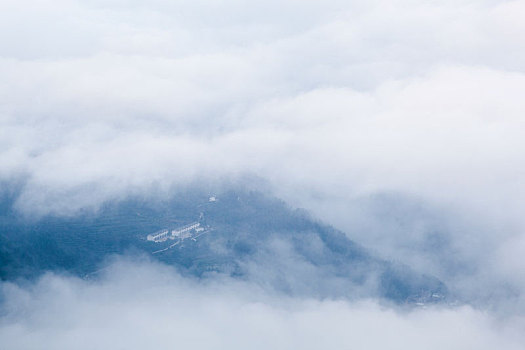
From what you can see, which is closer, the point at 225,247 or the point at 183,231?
the point at 225,247

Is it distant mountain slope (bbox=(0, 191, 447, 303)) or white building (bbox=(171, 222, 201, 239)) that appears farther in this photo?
white building (bbox=(171, 222, 201, 239))

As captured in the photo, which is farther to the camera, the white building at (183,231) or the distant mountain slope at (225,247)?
the white building at (183,231)

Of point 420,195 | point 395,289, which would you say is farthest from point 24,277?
point 420,195

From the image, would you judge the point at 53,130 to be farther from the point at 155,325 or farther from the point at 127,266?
the point at 155,325

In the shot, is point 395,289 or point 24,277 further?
point 395,289

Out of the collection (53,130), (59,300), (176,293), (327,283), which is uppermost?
(53,130)

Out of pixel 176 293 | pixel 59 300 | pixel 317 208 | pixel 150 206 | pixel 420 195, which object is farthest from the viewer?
pixel 420 195

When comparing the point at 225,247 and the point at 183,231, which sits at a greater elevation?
the point at 225,247

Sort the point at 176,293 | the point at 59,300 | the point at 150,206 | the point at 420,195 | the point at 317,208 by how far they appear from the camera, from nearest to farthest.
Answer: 1. the point at 59,300
2. the point at 176,293
3. the point at 150,206
4. the point at 317,208
5. the point at 420,195
